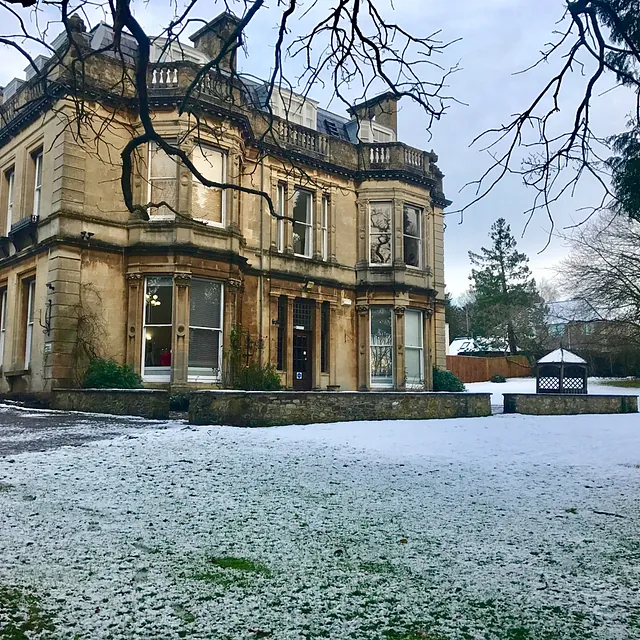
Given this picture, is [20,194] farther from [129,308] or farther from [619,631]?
[619,631]

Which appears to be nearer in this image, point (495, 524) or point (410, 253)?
point (495, 524)

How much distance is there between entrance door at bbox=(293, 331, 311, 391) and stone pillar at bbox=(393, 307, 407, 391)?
9.70 feet

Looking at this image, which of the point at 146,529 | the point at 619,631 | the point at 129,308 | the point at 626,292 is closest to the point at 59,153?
the point at 129,308

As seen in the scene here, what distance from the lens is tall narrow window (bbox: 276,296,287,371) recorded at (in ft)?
64.3

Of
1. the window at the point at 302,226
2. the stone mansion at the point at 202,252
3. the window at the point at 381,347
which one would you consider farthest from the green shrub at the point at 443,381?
the window at the point at 302,226

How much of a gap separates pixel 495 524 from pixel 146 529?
2.71 meters

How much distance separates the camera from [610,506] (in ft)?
18.5

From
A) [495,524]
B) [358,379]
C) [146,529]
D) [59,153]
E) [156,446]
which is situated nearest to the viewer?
[146,529]

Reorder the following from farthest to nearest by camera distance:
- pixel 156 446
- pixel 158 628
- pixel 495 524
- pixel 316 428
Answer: pixel 316 428 → pixel 156 446 → pixel 495 524 → pixel 158 628

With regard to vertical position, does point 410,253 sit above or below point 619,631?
above

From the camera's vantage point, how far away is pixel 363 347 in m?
21.1

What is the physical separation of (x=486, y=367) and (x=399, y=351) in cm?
2421

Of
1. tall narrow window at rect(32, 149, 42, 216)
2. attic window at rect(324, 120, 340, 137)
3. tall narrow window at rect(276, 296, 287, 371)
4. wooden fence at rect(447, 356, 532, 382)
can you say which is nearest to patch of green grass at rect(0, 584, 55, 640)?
tall narrow window at rect(32, 149, 42, 216)

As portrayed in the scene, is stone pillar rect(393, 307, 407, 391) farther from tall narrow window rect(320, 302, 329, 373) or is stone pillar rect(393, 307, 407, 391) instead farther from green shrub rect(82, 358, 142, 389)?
green shrub rect(82, 358, 142, 389)
